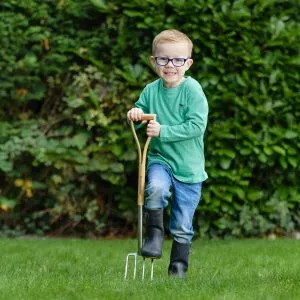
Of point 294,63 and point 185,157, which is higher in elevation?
point 294,63

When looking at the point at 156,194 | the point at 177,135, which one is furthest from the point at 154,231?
the point at 177,135

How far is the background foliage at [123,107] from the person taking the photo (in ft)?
28.8

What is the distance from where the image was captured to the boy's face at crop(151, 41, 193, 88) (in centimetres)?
581

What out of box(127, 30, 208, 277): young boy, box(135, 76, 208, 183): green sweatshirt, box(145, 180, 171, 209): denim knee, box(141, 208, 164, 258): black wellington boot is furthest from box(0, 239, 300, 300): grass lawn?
A: box(135, 76, 208, 183): green sweatshirt

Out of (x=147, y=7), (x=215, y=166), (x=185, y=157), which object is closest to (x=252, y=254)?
(x=215, y=166)

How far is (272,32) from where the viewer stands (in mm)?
8797

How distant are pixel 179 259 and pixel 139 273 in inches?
20.9

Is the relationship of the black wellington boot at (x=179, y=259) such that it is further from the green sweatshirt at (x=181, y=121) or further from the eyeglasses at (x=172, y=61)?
the eyeglasses at (x=172, y=61)

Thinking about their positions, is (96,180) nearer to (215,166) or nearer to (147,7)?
(215,166)

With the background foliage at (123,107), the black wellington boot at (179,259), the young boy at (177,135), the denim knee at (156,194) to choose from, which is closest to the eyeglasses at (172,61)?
the young boy at (177,135)

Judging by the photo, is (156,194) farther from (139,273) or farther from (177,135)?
(139,273)

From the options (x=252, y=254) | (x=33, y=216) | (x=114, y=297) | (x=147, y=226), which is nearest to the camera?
(x=114, y=297)

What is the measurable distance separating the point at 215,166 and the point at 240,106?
61 centimetres

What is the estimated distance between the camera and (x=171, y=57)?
19.1ft
